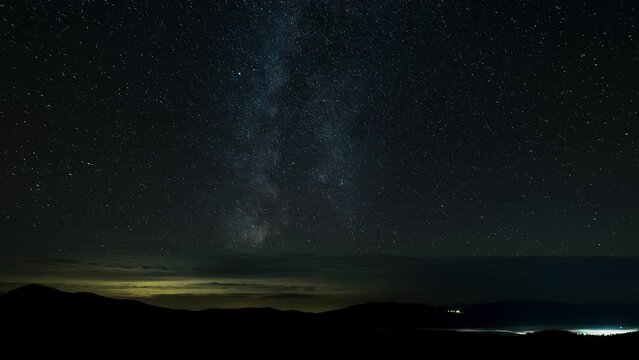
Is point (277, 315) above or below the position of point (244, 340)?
above

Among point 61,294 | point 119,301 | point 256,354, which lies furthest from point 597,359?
point 61,294

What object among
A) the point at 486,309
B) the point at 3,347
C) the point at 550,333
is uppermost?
the point at 486,309

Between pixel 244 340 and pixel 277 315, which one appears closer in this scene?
pixel 244 340

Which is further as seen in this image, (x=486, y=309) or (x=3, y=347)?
(x=486, y=309)

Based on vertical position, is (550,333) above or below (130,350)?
above

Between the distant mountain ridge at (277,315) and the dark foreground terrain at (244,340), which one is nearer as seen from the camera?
the dark foreground terrain at (244,340)

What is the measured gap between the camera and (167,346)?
45250 millimetres

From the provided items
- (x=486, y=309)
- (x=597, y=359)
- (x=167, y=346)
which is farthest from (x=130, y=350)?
(x=486, y=309)

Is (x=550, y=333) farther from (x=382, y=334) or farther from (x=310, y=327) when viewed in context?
(x=310, y=327)

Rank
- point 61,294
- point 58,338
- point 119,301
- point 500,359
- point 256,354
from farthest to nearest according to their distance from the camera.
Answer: point 61,294
point 119,301
point 58,338
point 256,354
point 500,359

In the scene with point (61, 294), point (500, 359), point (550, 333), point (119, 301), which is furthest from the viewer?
point (61, 294)

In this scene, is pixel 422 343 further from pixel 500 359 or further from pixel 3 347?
pixel 3 347

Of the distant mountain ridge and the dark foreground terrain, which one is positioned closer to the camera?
the dark foreground terrain

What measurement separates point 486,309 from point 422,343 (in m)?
149
